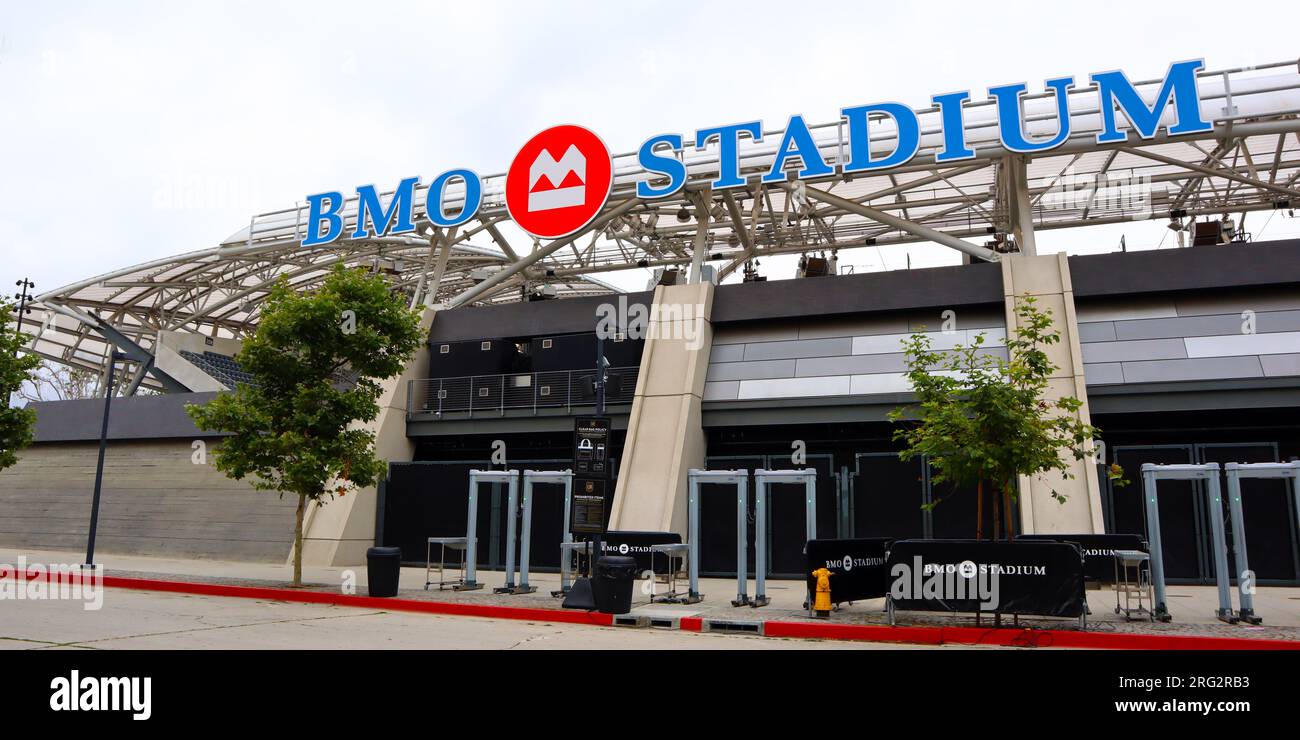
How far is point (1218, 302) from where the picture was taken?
21109 millimetres

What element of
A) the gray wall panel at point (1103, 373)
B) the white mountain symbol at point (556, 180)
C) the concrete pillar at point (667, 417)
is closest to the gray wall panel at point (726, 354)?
the concrete pillar at point (667, 417)

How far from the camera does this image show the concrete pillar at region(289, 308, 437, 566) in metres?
23.7

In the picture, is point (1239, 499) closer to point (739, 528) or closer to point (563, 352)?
point (739, 528)

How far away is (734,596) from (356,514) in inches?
481

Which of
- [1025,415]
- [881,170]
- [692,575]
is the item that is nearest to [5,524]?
[692,575]

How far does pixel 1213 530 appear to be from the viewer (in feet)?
44.4

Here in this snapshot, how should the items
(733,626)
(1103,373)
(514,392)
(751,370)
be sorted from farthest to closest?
(514,392) < (751,370) < (1103,373) < (733,626)

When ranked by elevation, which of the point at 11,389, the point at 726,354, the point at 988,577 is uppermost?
the point at 726,354

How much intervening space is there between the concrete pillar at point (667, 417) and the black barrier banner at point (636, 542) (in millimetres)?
4170

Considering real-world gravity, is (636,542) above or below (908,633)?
above

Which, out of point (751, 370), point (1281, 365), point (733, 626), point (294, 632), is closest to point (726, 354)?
point (751, 370)
